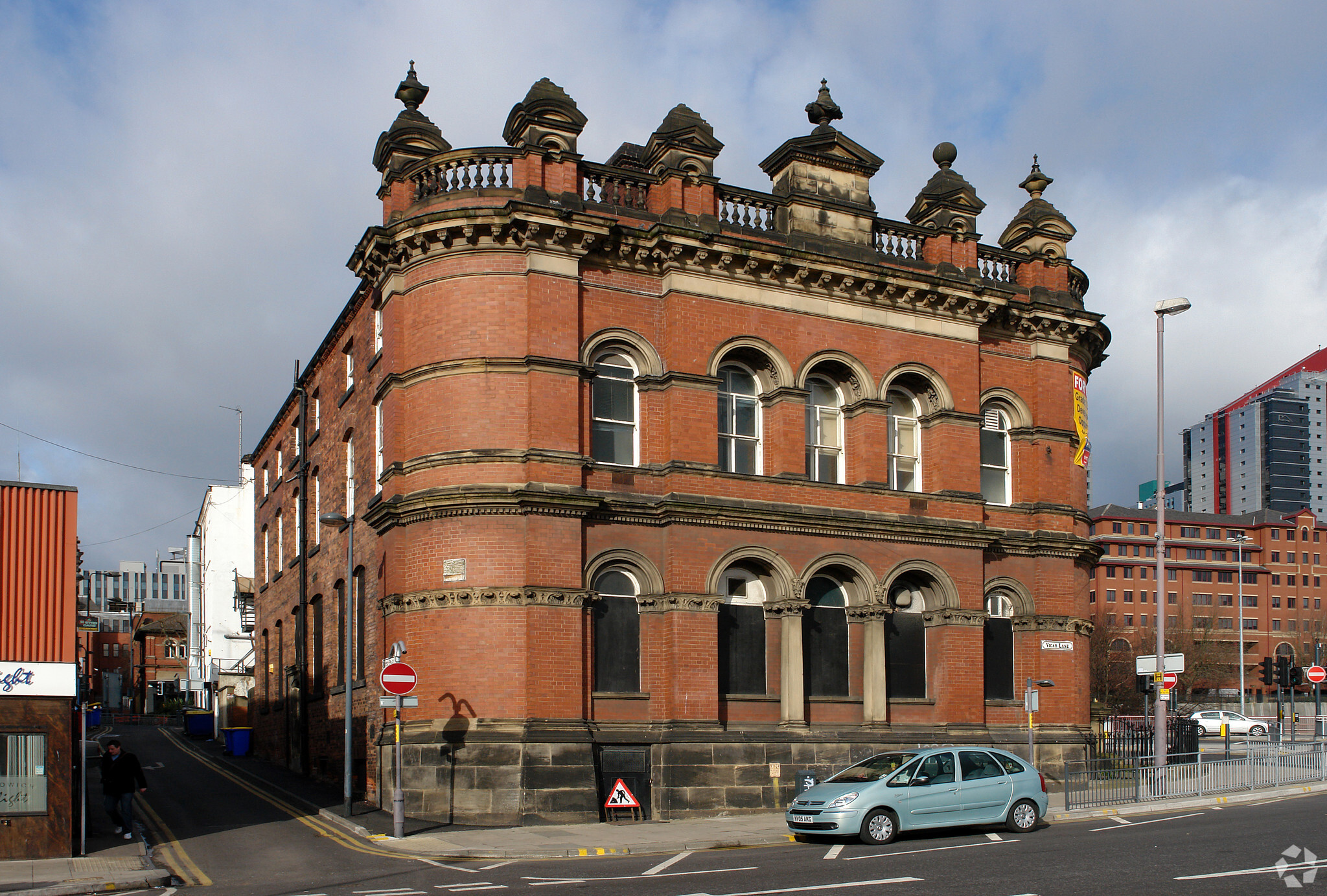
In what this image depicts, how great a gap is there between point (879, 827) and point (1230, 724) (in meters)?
46.5

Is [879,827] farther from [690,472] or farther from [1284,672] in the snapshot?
[1284,672]

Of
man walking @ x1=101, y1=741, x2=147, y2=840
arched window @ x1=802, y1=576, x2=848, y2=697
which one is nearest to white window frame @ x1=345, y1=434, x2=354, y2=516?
man walking @ x1=101, y1=741, x2=147, y2=840

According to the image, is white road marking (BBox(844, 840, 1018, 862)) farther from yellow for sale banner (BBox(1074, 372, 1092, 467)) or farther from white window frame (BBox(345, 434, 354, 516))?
white window frame (BBox(345, 434, 354, 516))

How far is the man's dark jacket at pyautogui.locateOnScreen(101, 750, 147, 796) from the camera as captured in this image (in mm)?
20641

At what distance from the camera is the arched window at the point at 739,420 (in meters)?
26.3

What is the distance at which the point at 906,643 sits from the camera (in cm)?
2761

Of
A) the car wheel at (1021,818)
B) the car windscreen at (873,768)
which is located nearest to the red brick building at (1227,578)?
the car wheel at (1021,818)

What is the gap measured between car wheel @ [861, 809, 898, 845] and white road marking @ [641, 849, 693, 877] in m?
2.61

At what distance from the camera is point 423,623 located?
23.6 m

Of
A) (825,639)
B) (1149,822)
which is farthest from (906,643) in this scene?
(1149,822)

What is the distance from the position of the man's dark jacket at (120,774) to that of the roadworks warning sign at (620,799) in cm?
803

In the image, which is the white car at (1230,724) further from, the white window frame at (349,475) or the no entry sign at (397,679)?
the no entry sign at (397,679)

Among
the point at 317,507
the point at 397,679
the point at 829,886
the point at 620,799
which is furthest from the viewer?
the point at 317,507

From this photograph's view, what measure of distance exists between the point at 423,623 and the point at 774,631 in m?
7.20
